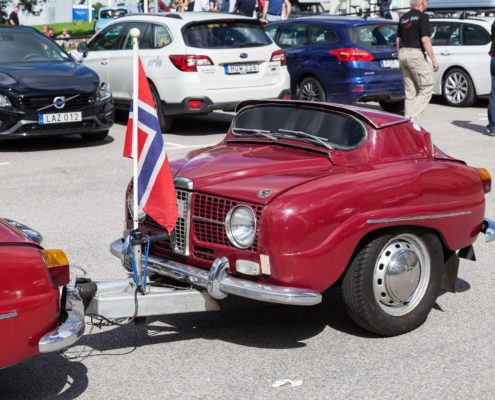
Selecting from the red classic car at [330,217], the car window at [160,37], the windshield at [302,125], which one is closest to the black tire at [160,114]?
the car window at [160,37]

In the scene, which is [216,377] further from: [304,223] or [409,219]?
[409,219]

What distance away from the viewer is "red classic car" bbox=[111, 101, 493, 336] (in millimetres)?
5152

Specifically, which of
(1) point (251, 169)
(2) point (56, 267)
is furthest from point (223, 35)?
(2) point (56, 267)

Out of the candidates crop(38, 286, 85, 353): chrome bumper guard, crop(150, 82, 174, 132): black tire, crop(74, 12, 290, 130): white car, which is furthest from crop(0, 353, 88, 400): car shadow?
crop(150, 82, 174, 132): black tire

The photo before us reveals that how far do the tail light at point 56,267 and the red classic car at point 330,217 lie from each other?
992 mm

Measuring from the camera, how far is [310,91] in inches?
633

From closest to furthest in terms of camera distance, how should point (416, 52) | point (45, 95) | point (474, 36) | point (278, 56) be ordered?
point (45, 95) < point (416, 52) < point (278, 56) < point (474, 36)

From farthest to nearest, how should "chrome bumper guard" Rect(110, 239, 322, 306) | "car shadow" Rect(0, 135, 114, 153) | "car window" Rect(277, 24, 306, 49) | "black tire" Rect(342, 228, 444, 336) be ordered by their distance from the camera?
"car window" Rect(277, 24, 306, 49), "car shadow" Rect(0, 135, 114, 153), "black tire" Rect(342, 228, 444, 336), "chrome bumper guard" Rect(110, 239, 322, 306)

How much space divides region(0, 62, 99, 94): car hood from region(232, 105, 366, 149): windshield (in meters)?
5.94

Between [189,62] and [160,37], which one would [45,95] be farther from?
[160,37]

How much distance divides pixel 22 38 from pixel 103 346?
9.05 metres

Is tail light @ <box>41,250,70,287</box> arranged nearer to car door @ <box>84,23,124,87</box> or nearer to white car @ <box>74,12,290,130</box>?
white car @ <box>74,12,290,130</box>

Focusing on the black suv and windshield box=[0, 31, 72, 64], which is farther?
windshield box=[0, 31, 72, 64]

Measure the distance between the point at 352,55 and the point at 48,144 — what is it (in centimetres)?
513
